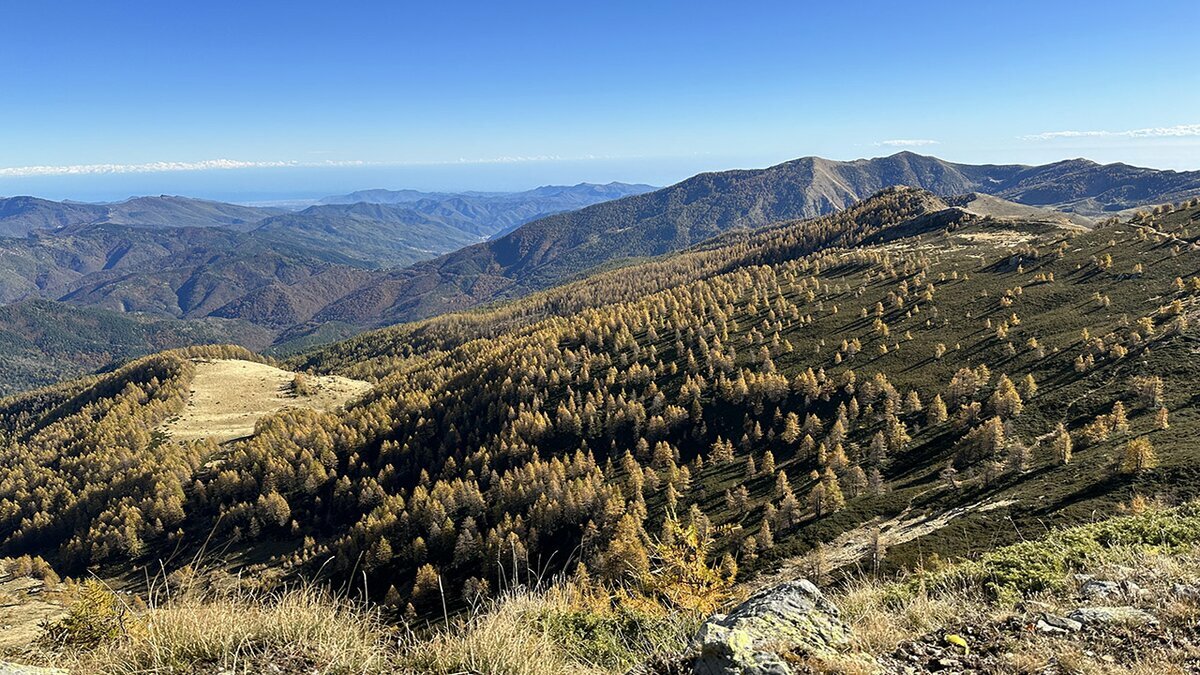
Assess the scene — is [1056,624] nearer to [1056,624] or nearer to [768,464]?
[1056,624]

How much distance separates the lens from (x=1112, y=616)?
9.02 meters

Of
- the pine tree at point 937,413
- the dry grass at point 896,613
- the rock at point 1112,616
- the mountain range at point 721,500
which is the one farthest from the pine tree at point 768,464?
the rock at point 1112,616

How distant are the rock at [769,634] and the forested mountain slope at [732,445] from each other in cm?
4850

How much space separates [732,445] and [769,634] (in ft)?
415

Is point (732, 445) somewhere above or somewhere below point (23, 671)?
below

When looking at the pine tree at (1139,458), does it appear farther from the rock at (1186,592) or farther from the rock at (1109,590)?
the rock at (1186,592)

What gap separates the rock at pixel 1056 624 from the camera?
28.6ft

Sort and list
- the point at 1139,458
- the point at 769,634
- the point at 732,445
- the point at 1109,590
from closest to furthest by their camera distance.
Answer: the point at 769,634 < the point at 1109,590 < the point at 1139,458 < the point at 732,445

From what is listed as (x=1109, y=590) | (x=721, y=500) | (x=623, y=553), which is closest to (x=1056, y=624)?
(x=1109, y=590)

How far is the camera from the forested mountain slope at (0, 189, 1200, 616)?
86.1 meters

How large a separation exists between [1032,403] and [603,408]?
9572 cm

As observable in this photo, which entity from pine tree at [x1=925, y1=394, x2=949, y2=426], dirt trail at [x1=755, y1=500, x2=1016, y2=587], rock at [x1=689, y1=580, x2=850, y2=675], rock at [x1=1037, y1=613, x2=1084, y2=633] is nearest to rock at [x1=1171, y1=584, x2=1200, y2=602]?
rock at [x1=1037, y1=613, x2=1084, y2=633]

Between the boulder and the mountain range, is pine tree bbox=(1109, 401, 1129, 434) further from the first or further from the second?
the boulder

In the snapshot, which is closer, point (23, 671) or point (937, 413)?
point (23, 671)
